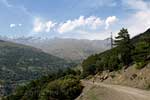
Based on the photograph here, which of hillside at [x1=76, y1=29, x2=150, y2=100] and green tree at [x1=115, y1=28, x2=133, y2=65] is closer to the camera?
hillside at [x1=76, y1=29, x2=150, y2=100]

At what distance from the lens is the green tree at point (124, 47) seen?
74062mm

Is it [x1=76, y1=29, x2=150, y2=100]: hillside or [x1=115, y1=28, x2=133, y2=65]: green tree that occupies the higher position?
[x1=115, y1=28, x2=133, y2=65]: green tree

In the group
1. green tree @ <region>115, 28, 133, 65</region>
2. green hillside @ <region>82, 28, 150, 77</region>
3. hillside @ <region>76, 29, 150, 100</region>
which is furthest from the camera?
green tree @ <region>115, 28, 133, 65</region>

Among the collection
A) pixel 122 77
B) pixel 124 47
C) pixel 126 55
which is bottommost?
pixel 122 77

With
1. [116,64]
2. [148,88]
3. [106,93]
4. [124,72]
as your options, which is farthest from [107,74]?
[106,93]

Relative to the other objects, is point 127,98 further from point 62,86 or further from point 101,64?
point 101,64

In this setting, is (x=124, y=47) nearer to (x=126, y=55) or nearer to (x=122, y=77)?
(x=126, y=55)

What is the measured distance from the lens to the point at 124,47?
255ft

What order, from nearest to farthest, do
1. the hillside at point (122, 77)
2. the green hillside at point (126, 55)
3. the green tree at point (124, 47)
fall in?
the hillside at point (122, 77)
the green hillside at point (126, 55)
the green tree at point (124, 47)

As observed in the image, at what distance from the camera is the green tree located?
2916 inches

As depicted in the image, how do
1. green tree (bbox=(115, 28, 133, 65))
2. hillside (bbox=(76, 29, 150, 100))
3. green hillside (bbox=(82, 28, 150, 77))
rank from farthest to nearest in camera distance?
green tree (bbox=(115, 28, 133, 65)), green hillside (bbox=(82, 28, 150, 77)), hillside (bbox=(76, 29, 150, 100))

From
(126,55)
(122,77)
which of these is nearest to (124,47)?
(126,55)

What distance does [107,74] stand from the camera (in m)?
76.2

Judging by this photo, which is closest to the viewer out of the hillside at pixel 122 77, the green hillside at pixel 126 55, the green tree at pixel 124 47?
the hillside at pixel 122 77
